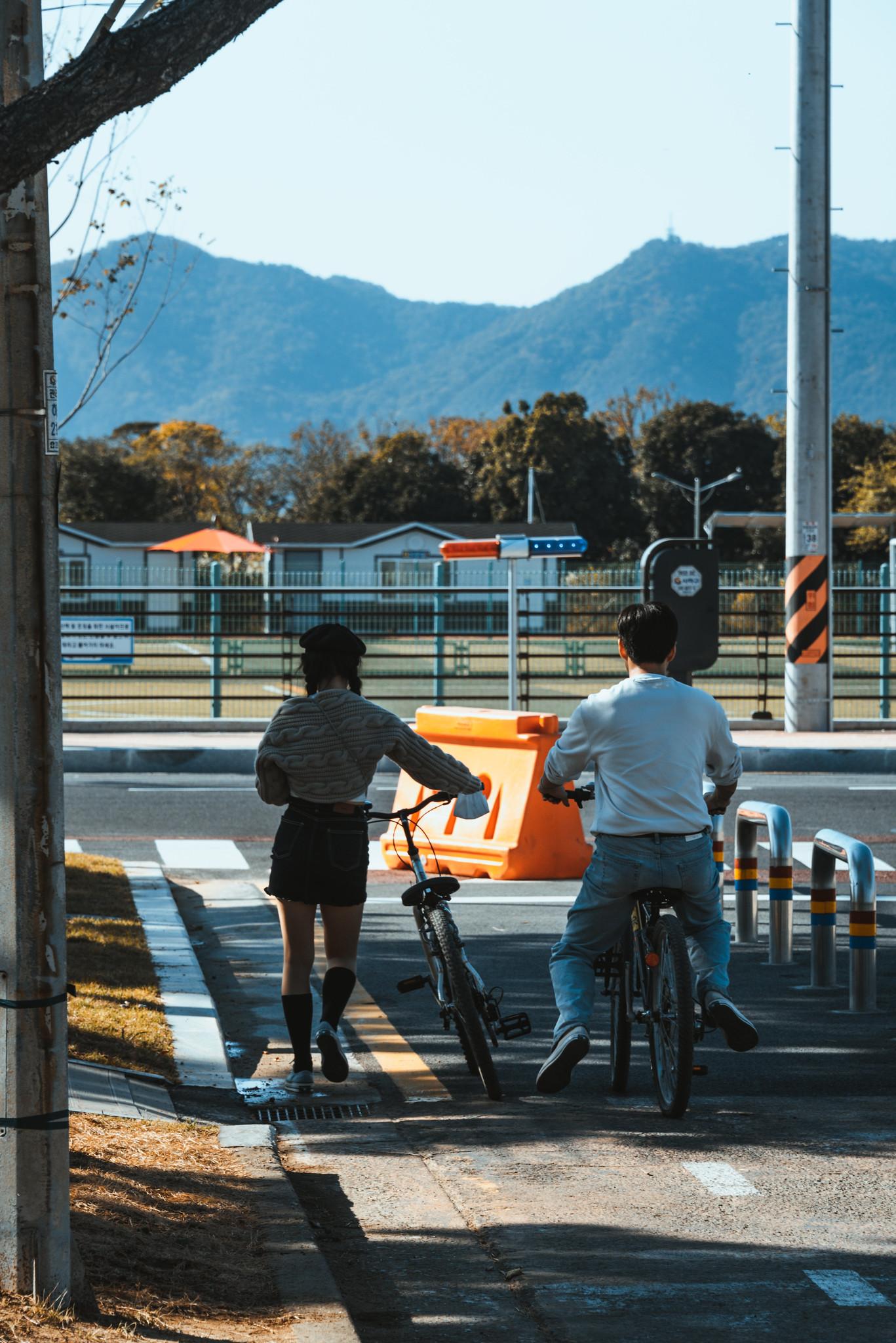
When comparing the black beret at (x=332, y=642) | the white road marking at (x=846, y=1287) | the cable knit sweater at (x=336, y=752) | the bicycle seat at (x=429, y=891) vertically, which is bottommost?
the white road marking at (x=846, y=1287)

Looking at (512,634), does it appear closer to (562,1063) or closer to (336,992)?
(336,992)

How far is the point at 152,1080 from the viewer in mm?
6219

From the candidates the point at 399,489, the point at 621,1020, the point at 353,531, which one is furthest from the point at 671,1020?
the point at 399,489

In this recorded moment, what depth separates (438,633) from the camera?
24.0 metres

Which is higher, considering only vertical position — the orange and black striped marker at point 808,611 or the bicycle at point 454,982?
the orange and black striped marker at point 808,611

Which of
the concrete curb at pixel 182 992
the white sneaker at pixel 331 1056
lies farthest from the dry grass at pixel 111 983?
the white sneaker at pixel 331 1056

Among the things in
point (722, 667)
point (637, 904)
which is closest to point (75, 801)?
point (637, 904)

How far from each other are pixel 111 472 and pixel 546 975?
8487cm

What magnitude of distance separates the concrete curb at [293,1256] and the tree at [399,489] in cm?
8422

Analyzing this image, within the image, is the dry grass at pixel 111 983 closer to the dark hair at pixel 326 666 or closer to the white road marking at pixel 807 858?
the dark hair at pixel 326 666

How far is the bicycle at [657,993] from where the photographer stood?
570 cm

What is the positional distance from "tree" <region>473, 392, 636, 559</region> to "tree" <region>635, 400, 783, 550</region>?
158cm

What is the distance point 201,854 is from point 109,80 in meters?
9.60

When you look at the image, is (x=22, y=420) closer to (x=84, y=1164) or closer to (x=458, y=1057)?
(x=84, y=1164)
